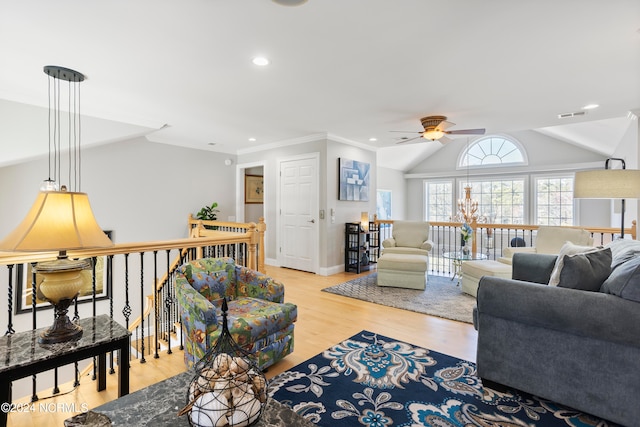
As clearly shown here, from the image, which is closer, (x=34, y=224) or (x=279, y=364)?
(x=34, y=224)

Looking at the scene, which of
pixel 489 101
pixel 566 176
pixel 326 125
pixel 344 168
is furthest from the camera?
pixel 566 176

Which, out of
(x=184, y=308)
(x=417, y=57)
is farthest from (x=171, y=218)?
(x=417, y=57)

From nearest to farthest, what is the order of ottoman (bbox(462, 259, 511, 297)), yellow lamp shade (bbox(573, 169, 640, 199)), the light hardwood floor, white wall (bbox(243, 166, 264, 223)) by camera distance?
the light hardwood floor → yellow lamp shade (bbox(573, 169, 640, 199)) → ottoman (bbox(462, 259, 511, 297)) → white wall (bbox(243, 166, 264, 223))

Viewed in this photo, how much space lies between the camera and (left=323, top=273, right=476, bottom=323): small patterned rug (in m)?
3.61

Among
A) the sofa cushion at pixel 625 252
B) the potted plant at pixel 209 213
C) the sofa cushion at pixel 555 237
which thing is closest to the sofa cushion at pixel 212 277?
the sofa cushion at pixel 625 252

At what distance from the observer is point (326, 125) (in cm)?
486

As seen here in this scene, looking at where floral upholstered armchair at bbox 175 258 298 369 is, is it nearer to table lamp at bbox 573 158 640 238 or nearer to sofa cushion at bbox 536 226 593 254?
table lamp at bbox 573 158 640 238

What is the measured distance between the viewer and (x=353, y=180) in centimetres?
592

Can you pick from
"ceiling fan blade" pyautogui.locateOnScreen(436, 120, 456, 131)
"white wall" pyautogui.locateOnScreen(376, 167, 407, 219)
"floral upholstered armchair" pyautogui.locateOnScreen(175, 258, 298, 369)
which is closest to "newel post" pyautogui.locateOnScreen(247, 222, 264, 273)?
"floral upholstered armchair" pyautogui.locateOnScreen(175, 258, 298, 369)

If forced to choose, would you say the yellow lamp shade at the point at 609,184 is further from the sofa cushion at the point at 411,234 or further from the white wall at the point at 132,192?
the white wall at the point at 132,192

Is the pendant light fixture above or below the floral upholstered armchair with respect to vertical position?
above

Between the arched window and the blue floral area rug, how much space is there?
7.54m

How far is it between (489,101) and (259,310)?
136 inches

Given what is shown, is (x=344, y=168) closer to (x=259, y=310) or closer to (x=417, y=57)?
(x=417, y=57)
